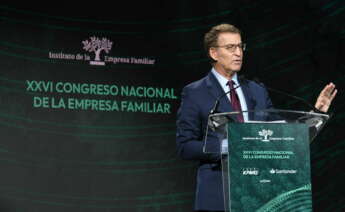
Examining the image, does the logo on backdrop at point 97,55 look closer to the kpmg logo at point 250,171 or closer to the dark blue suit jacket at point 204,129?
the dark blue suit jacket at point 204,129

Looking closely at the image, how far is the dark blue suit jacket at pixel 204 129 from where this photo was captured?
316 cm

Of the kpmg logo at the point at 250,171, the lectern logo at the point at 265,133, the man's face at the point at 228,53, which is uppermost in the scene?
the man's face at the point at 228,53

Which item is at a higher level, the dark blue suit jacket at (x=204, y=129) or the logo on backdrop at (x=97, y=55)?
the logo on backdrop at (x=97, y=55)

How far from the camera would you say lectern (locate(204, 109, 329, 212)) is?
99.6 inches

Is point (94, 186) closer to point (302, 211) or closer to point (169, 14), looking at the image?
point (169, 14)

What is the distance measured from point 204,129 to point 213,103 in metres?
0.17

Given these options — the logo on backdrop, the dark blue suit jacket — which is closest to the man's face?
the dark blue suit jacket

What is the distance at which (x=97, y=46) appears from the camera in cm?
460

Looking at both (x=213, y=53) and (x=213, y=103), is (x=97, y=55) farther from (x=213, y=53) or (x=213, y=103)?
(x=213, y=103)

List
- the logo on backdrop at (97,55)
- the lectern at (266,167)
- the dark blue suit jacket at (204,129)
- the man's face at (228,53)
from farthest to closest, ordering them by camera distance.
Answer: the logo on backdrop at (97,55)
the man's face at (228,53)
the dark blue suit jacket at (204,129)
the lectern at (266,167)

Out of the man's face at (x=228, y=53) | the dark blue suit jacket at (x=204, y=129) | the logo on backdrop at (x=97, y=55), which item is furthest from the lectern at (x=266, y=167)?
the logo on backdrop at (x=97, y=55)

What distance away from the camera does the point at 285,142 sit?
2605mm

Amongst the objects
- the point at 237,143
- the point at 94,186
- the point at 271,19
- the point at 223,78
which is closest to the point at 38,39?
the point at 94,186

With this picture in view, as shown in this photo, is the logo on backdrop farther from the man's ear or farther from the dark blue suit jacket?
the dark blue suit jacket
